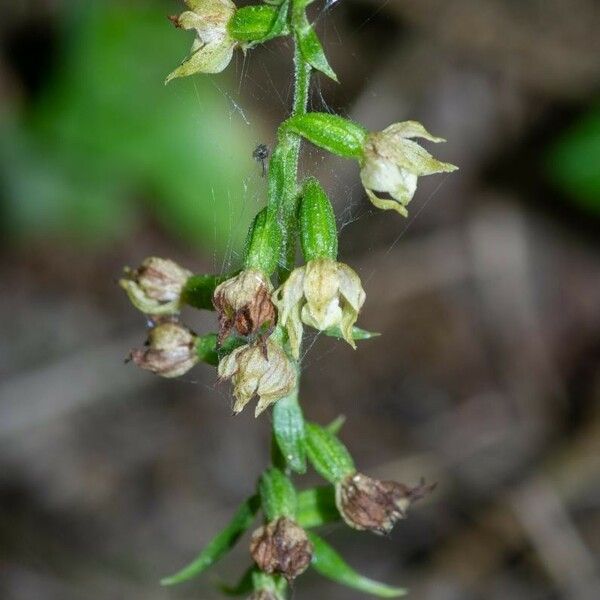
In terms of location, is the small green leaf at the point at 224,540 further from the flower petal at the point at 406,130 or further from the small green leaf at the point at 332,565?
the flower petal at the point at 406,130

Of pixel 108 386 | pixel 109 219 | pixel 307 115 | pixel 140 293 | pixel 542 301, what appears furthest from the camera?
pixel 542 301

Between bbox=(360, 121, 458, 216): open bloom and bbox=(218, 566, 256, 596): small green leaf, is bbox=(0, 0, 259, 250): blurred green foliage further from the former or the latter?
bbox=(360, 121, 458, 216): open bloom

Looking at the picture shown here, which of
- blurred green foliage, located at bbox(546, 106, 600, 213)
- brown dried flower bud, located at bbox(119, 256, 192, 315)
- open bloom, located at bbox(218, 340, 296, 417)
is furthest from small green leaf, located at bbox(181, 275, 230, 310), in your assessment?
blurred green foliage, located at bbox(546, 106, 600, 213)

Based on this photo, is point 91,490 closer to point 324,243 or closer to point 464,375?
point 464,375

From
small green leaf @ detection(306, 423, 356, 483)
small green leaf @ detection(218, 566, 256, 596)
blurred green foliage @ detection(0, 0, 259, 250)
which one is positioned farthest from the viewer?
blurred green foliage @ detection(0, 0, 259, 250)

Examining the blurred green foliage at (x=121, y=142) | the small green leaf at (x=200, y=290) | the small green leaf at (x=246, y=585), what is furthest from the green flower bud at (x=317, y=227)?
the blurred green foliage at (x=121, y=142)

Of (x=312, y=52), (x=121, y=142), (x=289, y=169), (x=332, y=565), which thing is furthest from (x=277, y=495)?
(x=121, y=142)

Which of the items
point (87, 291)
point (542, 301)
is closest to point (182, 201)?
point (87, 291)
